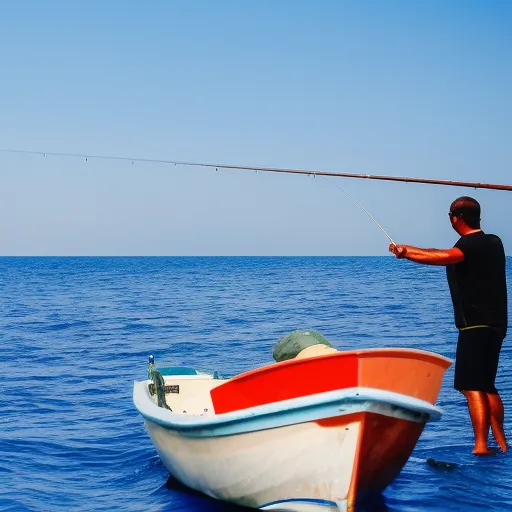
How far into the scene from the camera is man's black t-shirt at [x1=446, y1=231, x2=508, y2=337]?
6863 mm

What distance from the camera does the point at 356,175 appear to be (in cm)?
815

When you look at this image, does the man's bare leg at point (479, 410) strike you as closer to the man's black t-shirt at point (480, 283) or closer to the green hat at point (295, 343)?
the man's black t-shirt at point (480, 283)

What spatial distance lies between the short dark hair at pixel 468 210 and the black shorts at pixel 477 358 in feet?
3.05

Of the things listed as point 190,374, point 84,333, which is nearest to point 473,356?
point 190,374

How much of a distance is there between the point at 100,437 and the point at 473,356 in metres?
5.18

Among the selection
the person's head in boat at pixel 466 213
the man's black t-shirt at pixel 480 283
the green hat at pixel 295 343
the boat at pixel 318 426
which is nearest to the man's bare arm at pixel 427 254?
the man's black t-shirt at pixel 480 283

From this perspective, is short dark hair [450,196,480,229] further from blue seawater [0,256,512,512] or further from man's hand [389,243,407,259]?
blue seawater [0,256,512,512]

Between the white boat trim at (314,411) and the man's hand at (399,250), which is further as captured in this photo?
the man's hand at (399,250)

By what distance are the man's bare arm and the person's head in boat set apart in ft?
1.09

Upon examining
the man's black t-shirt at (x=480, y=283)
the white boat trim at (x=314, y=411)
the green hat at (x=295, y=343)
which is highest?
the man's black t-shirt at (x=480, y=283)

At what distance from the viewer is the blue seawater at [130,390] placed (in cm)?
725

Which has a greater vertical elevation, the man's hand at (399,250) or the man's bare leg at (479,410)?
the man's hand at (399,250)

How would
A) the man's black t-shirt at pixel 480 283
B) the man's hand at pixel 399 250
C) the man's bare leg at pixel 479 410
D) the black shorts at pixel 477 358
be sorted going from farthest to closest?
the man's bare leg at pixel 479 410
the black shorts at pixel 477 358
the man's black t-shirt at pixel 480 283
the man's hand at pixel 399 250

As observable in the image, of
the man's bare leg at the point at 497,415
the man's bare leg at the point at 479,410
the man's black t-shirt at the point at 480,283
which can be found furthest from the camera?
the man's bare leg at the point at 497,415
